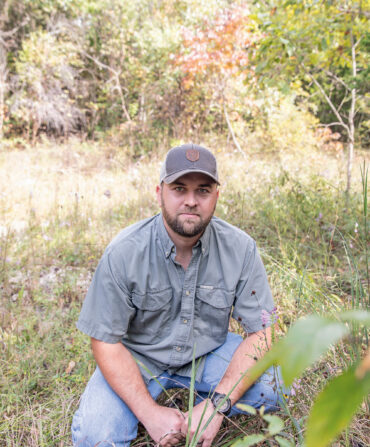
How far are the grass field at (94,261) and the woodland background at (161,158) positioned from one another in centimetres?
2

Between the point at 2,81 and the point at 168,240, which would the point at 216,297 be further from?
the point at 2,81

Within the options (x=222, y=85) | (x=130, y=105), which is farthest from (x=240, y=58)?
(x=130, y=105)

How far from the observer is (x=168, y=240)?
75.7 inches

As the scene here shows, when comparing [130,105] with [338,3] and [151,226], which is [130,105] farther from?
[151,226]

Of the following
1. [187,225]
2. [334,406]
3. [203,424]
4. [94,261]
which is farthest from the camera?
[94,261]

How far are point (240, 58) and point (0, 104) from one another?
5.81 meters

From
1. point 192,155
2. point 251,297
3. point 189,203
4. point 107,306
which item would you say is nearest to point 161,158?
point 192,155

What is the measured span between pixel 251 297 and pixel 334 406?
1740mm

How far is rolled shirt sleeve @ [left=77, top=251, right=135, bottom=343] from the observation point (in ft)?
5.79

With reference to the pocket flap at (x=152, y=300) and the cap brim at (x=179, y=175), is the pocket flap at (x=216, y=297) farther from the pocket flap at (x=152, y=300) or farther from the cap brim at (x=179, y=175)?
the cap brim at (x=179, y=175)

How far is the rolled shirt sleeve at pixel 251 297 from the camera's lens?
1.92 meters

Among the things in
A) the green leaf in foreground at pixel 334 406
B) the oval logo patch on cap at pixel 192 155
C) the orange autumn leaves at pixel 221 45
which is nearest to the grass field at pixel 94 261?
the green leaf in foreground at pixel 334 406

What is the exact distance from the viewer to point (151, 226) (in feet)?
6.60

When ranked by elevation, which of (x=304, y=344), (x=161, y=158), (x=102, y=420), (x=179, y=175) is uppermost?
(x=304, y=344)
